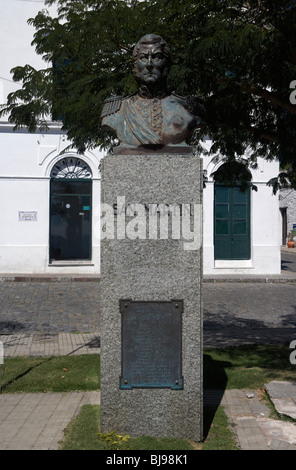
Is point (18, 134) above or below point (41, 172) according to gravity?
above

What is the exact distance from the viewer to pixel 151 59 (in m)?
4.74

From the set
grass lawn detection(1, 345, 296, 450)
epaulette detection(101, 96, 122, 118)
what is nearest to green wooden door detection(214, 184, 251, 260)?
grass lawn detection(1, 345, 296, 450)

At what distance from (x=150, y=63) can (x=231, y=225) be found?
13829mm

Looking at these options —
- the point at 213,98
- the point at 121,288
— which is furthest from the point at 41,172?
the point at 121,288

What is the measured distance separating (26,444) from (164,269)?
172cm

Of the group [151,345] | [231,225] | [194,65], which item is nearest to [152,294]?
[151,345]

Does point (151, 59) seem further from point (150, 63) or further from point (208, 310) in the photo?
point (208, 310)

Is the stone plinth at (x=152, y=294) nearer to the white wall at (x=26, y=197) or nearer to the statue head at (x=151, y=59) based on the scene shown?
the statue head at (x=151, y=59)

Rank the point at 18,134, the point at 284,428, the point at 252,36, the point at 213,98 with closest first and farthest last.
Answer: the point at 284,428 → the point at 252,36 → the point at 213,98 → the point at 18,134

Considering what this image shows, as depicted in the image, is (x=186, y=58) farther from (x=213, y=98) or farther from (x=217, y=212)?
(x=217, y=212)

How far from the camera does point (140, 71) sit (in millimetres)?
4785

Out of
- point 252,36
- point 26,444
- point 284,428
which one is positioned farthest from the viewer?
point 252,36

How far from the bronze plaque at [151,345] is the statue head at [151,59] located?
1892 millimetres

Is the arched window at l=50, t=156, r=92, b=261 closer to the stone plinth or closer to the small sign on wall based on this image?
the small sign on wall
